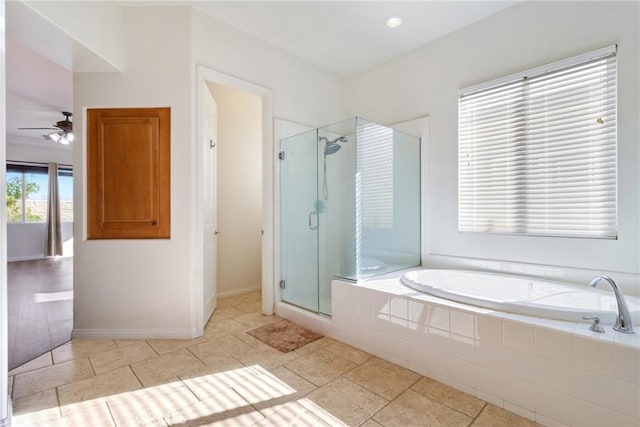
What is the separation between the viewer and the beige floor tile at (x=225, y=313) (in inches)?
114

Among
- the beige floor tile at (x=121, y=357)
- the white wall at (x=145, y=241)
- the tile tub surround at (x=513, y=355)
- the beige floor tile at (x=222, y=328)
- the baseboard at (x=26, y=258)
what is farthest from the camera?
the baseboard at (x=26, y=258)

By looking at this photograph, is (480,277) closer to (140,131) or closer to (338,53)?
(338,53)

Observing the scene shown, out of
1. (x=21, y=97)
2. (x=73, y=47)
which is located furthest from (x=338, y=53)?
(x=21, y=97)

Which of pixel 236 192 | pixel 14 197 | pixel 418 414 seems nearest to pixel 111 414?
pixel 418 414

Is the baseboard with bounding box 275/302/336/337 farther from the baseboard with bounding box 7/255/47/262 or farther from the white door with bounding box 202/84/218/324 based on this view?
the baseboard with bounding box 7/255/47/262

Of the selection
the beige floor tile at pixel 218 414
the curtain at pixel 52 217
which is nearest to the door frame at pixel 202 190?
the beige floor tile at pixel 218 414

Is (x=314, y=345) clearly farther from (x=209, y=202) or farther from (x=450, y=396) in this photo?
(x=209, y=202)

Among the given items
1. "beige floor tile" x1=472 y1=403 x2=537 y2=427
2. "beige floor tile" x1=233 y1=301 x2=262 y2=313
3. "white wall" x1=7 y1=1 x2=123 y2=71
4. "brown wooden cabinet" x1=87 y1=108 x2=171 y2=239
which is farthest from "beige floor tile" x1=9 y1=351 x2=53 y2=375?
"beige floor tile" x1=472 y1=403 x2=537 y2=427

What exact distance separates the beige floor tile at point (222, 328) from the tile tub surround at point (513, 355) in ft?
3.77

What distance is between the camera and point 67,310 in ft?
10.2

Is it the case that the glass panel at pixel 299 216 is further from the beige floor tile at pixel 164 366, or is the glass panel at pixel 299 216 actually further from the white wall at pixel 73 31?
the white wall at pixel 73 31

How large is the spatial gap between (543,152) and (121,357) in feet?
11.4

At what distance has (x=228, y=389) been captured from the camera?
172 centimetres

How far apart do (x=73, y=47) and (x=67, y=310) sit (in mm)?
2626
